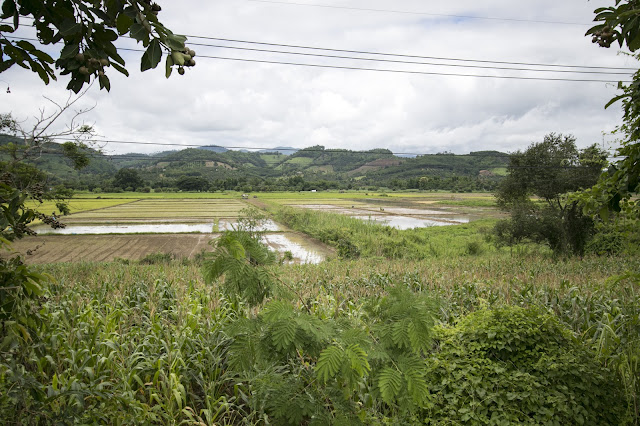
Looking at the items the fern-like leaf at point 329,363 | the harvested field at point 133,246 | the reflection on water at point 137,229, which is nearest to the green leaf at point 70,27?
the fern-like leaf at point 329,363

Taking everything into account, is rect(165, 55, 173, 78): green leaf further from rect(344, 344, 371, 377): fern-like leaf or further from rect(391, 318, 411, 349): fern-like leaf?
rect(391, 318, 411, 349): fern-like leaf

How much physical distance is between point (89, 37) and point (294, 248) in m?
21.7

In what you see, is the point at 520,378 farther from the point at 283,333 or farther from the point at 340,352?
the point at 283,333

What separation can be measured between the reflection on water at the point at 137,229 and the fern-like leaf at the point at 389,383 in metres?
29.3

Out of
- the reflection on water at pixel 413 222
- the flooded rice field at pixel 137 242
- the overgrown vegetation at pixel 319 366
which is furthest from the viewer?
the reflection on water at pixel 413 222

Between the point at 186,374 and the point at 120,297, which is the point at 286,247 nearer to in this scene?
the point at 120,297

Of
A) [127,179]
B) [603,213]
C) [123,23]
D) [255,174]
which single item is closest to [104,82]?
[123,23]

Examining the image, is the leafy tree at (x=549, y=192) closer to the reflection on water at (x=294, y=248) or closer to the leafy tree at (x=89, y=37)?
the reflection on water at (x=294, y=248)

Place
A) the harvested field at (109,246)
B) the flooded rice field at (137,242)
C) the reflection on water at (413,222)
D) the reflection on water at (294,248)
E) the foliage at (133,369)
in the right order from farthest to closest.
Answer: the reflection on water at (413,222) → the flooded rice field at (137,242) → the harvested field at (109,246) → the reflection on water at (294,248) → the foliage at (133,369)

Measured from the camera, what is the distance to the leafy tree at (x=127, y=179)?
180ft

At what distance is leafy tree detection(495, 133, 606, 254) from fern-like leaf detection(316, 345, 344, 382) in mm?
17848

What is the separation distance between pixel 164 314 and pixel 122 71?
4.32 m

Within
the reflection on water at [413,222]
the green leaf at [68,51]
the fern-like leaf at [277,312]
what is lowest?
the reflection on water at [413,222]

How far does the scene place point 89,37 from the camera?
1414 mm
